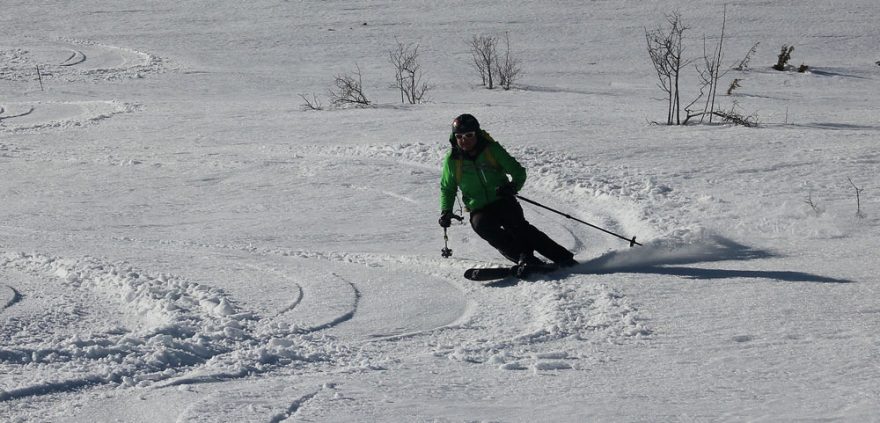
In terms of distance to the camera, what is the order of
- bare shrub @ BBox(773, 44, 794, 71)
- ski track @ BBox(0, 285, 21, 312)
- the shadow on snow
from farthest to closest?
bare shrub @ BBox(773, 44, 794, 71)
the shadow on snow
ski track @ BBox(0, 285, 21, 312)

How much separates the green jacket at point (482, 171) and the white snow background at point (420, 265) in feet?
2.18

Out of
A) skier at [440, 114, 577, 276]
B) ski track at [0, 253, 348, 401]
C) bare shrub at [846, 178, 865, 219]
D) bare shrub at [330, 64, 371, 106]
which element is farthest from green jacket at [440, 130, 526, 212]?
bare shrub at [330, 64, 371, 106]

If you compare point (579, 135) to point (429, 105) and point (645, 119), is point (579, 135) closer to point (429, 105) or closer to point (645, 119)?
point (645, 119)

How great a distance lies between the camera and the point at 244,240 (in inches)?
336

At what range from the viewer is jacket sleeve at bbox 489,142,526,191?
6805 millimetres

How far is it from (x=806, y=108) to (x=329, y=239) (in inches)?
421

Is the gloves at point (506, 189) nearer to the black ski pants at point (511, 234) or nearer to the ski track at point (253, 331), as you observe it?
the black ski pants at point (511, 234)

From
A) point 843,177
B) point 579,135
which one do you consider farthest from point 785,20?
point 843,177

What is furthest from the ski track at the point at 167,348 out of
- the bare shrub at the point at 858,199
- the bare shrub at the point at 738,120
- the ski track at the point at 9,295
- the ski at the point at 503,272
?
the bare shrub at the point at 738,120

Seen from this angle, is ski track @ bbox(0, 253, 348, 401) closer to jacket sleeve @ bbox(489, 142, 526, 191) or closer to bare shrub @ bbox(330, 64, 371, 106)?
jacket sleeve @ bbox(489, 142, 526, 191)

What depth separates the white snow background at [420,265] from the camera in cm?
426

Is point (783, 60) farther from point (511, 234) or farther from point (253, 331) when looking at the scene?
point (253, 331)

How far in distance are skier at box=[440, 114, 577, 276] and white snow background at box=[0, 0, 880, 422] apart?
1.13ft

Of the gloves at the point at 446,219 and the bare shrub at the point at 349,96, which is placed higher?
the bare shrub at the point at 349,96
